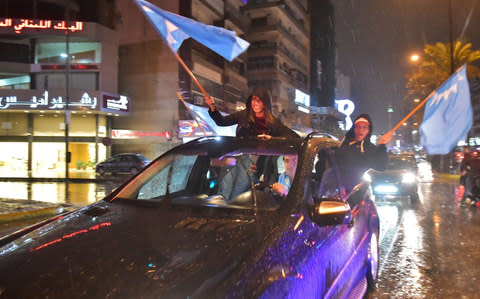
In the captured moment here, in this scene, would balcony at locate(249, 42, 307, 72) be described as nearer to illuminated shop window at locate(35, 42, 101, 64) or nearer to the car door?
illuminated shop window at locate(35, 42, 101, 64)

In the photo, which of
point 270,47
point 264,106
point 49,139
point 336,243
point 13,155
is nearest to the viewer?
point 336,243

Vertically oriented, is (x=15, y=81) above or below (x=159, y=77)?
below

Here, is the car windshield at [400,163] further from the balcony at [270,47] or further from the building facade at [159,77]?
the balcony at [270,47]

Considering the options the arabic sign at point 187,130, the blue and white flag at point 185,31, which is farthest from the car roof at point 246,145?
the arabic sign at point 187,130

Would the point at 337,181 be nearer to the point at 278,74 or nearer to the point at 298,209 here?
the point at 298,209

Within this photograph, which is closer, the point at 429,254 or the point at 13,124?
the point at 429,254

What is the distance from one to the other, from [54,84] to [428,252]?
1226 inches

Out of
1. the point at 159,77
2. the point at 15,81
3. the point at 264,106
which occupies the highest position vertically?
the point at 159,77

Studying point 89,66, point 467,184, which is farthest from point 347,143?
point 89,66

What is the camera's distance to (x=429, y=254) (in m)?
6.29

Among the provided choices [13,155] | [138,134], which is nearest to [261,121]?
[138,134]

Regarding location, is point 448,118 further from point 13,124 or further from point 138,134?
point 13,124

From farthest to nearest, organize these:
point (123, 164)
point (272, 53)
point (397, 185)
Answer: point (272, 53) < point (123, 164) < point (397, 185)

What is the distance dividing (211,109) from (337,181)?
7.43 feet
